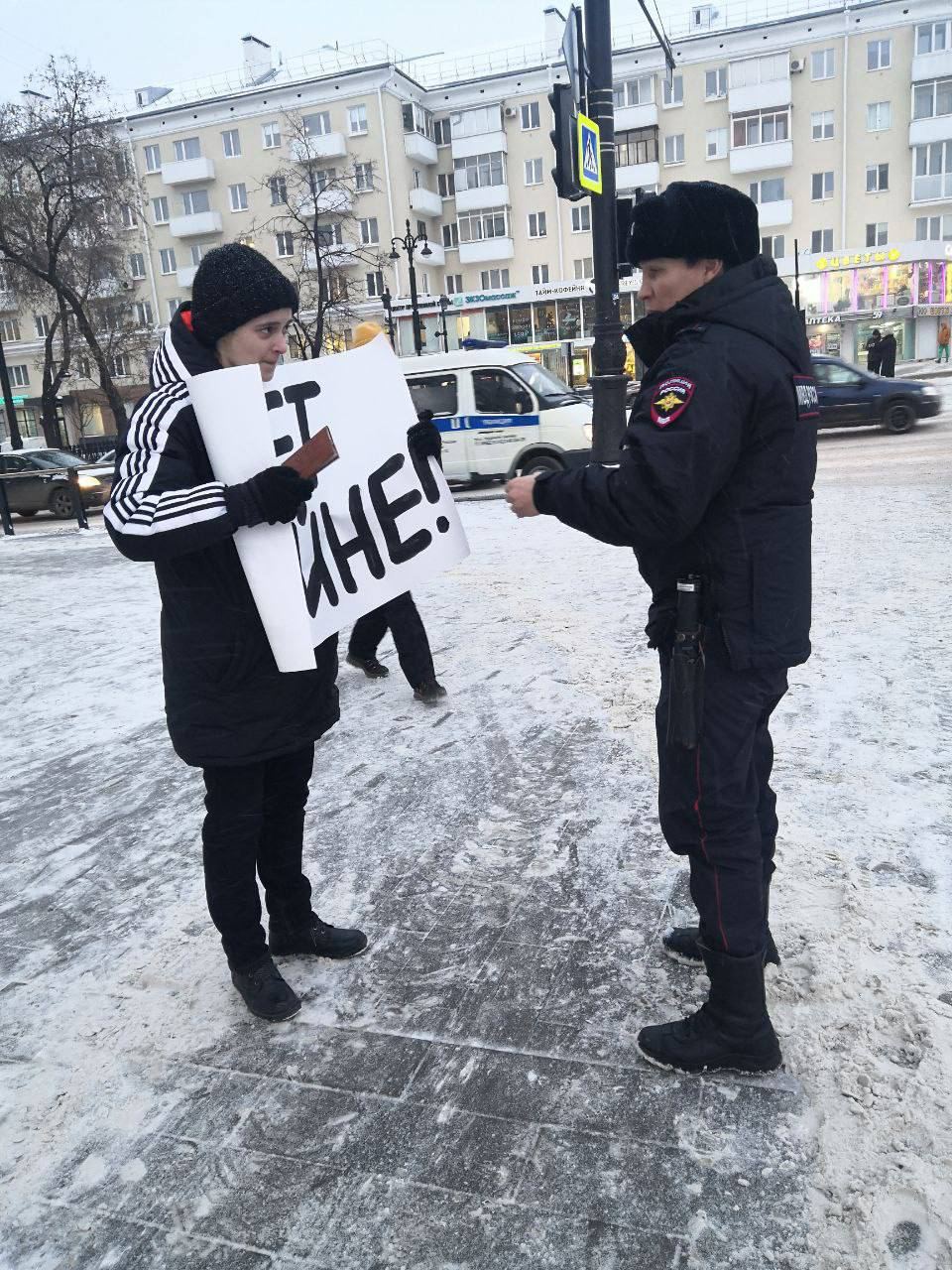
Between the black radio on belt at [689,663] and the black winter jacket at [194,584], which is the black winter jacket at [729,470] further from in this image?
the black winter jacket at [194,584]

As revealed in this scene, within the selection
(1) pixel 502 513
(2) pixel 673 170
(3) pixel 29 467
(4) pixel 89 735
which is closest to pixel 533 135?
(2) pixel 673 170

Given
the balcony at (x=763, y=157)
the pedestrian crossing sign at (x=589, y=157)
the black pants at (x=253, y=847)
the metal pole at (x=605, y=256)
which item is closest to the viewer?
the black pants at (x=253, y=847)

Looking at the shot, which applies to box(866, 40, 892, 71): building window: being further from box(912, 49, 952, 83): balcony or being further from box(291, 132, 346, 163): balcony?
box(291, 132, 346, 163): balcony

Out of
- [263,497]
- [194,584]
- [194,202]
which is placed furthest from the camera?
[194,202]

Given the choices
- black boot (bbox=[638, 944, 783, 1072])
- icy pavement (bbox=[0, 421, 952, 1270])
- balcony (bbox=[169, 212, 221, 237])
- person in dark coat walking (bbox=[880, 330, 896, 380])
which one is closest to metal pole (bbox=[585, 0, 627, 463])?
icy pavement (bbox=[0, 421, 952, 1270])

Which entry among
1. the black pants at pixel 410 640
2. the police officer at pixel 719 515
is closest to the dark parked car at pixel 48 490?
the black pants at pixel 410 640

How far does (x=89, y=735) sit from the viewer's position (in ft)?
15.8

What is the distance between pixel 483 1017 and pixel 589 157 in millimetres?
8941

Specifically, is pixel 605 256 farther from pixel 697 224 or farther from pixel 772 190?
pixel 772 190

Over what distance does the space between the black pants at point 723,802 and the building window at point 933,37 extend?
54.4m

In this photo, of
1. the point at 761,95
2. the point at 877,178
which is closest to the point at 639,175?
the point at 761,95

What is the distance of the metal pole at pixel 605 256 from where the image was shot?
905 cm

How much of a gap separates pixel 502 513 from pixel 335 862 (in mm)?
8728

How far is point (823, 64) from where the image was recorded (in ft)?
149
